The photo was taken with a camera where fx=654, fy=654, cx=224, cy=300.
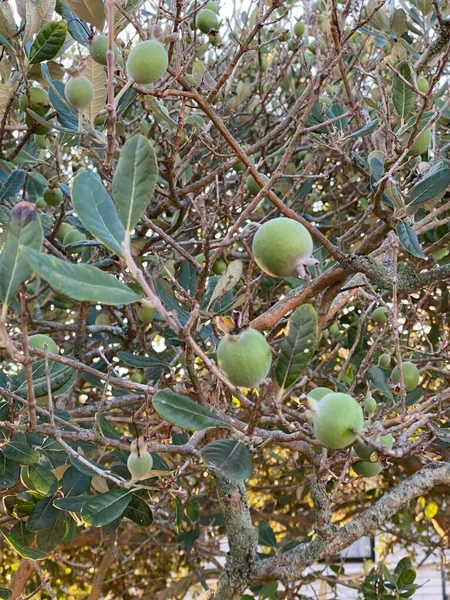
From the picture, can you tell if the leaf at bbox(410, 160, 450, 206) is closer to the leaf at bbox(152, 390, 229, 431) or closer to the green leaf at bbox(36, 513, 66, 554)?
the leaf at bbox(152, 390, 229, 431)

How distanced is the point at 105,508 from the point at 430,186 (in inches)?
36.8

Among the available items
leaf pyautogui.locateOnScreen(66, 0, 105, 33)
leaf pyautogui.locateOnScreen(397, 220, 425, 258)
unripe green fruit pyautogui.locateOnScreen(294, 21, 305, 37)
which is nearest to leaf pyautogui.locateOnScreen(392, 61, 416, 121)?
leaf pyautogui.locateOnScreen(397, 220, 425, 258)

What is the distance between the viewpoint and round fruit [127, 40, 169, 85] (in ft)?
3.95

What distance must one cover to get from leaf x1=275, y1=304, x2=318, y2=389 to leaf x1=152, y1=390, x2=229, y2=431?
12 centimetres

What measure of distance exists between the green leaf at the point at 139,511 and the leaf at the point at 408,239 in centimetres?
80

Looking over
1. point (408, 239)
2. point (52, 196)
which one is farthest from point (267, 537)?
point (408, 239)

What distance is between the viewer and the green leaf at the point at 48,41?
5.27 ft

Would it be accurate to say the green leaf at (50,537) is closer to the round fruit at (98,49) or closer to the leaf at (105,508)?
the leaf at (105,508)

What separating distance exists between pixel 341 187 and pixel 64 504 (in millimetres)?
2041

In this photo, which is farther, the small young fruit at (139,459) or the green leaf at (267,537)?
the green leaf at (267,537)

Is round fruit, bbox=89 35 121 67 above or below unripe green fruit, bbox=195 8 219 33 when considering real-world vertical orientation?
below

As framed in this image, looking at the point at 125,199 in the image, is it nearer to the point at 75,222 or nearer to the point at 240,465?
the point at 240,465

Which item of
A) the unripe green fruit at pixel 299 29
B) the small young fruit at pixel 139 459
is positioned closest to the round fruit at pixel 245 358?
the small young fruit at pixel 139 459

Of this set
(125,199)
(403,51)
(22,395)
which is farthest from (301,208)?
(125,199)
